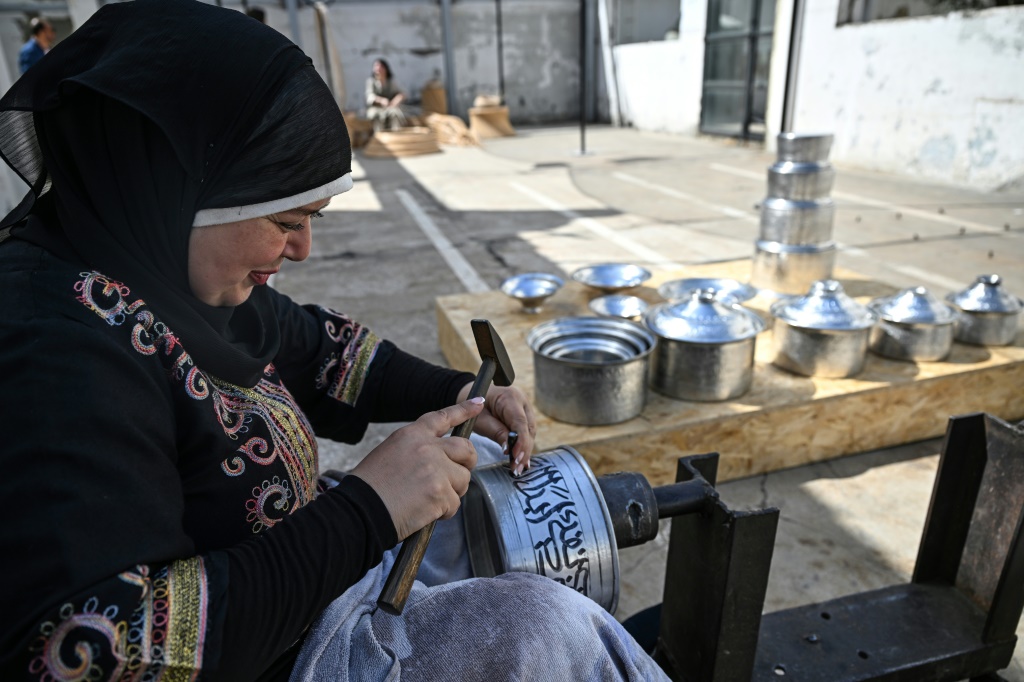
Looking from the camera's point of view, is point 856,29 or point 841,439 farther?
point 856,29

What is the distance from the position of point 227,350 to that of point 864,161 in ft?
31.6

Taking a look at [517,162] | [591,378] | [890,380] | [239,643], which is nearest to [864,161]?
[517,162]

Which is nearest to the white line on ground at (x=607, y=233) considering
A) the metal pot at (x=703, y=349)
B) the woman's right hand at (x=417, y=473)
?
the metal pot at (x=703, y=349)

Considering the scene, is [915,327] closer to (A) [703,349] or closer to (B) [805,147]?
(A) [703,349]

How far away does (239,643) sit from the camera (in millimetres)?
819

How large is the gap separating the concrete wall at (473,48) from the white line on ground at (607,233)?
9.88 meters

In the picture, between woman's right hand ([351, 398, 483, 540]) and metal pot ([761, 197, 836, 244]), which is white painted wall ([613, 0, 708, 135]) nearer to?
metal pot ([761, 197, 836, 244])

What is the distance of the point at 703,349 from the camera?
2.28 m

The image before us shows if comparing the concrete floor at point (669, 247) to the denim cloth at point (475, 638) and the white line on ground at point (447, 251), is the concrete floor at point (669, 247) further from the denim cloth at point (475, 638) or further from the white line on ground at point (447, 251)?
the denim cloth at point (475, 638)

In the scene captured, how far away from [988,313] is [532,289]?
1827 mm

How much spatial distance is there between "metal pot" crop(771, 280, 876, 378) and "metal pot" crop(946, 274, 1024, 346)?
0.49 metres

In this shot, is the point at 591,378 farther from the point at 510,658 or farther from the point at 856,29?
the point at 856,29

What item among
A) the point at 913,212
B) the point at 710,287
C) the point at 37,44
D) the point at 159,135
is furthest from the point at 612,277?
the point at 37,44

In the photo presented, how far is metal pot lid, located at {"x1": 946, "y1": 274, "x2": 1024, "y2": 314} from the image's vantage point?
2.66 m
